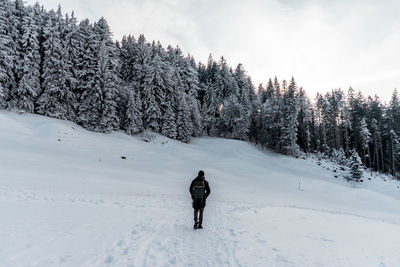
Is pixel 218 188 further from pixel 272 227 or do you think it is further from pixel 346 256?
pixel 346 256

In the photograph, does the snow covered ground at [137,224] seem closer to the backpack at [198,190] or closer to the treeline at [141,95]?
the backpack at [198,190]

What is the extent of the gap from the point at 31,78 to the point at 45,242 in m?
35.0

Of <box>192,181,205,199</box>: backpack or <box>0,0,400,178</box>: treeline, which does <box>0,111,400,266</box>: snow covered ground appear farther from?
<box>0,0,400,178</box>: treeline

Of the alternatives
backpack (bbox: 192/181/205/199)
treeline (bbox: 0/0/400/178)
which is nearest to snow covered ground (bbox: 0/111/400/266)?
backpack (bbox: 192/181/205/199)

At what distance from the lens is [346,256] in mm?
6391

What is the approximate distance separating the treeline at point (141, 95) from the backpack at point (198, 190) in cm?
3079

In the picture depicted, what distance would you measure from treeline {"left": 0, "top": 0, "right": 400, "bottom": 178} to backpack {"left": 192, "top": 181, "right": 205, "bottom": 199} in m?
30.8

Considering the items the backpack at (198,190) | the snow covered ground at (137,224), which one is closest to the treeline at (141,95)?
the snow covered ground at (137,224)

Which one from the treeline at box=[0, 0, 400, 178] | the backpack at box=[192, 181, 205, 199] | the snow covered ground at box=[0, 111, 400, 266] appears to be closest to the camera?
the snow covered ground at box=[0, 111, 400, 266]

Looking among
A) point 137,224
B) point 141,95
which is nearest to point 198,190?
point 137,224

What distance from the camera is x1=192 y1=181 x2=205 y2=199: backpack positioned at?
830 centimetres

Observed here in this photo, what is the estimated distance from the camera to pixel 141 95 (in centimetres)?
4700

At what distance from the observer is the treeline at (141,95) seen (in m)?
32.7

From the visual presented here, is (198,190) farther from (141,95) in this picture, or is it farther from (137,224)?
(141,95)
